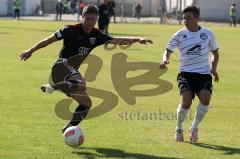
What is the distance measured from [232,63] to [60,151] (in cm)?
1496

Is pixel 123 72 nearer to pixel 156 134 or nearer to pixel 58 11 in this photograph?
pixel 156 134

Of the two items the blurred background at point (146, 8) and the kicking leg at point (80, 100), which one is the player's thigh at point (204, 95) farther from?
the blurred background at point (146, 8)

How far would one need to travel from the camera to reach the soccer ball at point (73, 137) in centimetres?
888

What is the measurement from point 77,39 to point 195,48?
5.90 feet

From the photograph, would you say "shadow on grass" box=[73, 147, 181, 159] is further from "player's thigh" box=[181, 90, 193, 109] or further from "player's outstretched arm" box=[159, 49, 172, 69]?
"player's outstretched arm" box=[159, 49, 172, 69]

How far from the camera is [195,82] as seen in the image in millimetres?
9617

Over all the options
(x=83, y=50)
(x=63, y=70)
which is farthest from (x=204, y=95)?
(x=63, y=70)

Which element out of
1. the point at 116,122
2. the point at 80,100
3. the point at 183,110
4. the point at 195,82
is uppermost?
the point at 195,82

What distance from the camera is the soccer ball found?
8883 mm

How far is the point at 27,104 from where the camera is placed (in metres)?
12.9

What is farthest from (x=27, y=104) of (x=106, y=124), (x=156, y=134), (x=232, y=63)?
(x=232, y=63)

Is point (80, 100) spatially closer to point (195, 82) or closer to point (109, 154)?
point (109, 154)

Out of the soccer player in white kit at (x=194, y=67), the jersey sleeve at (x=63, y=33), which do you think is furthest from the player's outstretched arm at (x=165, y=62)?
the jersey sleeve at (x=63, y=33)

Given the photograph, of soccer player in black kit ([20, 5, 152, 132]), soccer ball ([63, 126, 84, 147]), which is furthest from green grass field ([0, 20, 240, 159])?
soccer player in black kit ([20, 5, 152, 132])
